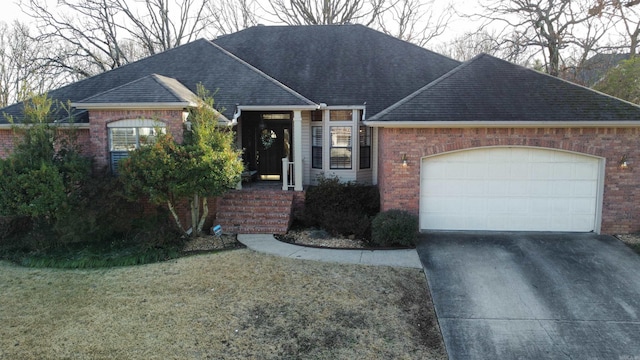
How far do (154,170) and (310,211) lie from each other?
4.45 meters

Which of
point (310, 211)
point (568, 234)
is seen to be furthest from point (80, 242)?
point (568, 234)

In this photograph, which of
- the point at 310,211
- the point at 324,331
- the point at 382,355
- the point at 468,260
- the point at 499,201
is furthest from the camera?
the point at 310,211

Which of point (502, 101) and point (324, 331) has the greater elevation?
point (502, 101)

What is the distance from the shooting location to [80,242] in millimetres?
10633

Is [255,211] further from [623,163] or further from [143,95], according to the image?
[623,163]

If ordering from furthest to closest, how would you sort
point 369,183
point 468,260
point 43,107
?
point 369,183
point 43,107
point 468,260

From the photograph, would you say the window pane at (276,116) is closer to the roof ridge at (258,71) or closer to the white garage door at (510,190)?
the roof ridge at (258,71)

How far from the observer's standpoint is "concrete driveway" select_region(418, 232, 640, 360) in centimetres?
605

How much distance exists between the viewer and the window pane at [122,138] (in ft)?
36.6

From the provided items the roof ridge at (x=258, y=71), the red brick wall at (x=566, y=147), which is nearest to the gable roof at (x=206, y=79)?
the roof ridge at (x=258, y=71)

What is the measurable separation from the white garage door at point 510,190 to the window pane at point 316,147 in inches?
170

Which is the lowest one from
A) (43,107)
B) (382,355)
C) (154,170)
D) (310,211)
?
(382,355)

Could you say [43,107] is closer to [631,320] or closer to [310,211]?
[310,211]

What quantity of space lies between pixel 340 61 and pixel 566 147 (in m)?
8.40
